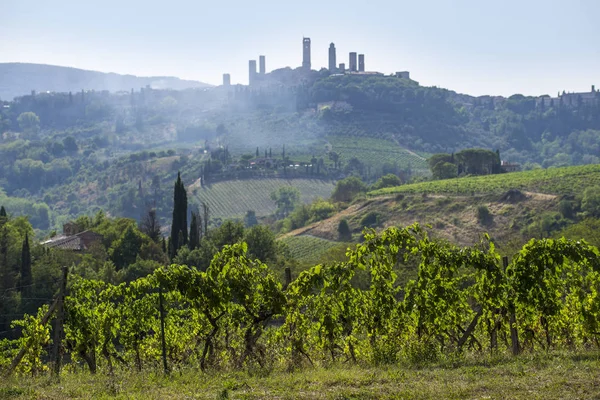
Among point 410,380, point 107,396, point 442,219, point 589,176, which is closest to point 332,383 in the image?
point 410,380

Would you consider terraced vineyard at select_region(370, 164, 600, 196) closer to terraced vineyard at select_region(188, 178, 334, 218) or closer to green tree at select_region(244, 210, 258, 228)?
green tree at select_region(244, 210, 258, 228)

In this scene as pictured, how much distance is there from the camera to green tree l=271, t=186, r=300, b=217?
16238 cm

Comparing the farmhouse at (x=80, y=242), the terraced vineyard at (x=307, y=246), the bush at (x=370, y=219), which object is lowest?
the terraced vineyard at (x=307, y=246)

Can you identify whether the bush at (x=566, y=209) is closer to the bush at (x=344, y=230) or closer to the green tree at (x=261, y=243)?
the bush at (x=344, y=230)

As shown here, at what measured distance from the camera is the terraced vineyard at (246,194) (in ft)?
553

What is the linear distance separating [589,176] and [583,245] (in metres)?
76.5

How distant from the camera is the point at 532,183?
88.6 metres

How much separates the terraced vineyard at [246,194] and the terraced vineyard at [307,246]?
231ft

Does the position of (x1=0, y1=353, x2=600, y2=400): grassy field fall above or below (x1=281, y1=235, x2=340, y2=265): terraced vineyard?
above

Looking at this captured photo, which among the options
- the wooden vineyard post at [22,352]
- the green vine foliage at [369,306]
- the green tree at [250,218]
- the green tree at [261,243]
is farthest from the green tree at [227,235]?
the green tree at [250,218]

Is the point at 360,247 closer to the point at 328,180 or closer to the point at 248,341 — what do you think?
the point at 248,341

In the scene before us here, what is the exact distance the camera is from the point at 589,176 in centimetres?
8762

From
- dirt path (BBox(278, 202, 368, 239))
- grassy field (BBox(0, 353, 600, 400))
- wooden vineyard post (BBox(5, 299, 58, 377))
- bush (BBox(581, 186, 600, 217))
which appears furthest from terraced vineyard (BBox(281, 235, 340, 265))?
grassy field (BBox(0, 353, 600, 400))

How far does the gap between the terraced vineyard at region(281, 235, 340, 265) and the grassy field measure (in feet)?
217
